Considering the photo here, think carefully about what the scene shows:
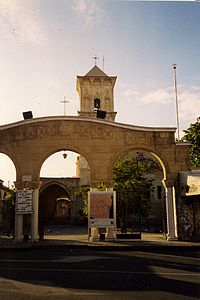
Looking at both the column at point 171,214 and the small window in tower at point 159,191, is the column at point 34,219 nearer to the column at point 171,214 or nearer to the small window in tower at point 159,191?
the column at point 171,214

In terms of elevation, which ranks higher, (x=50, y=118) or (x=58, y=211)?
(x=50, y=118)

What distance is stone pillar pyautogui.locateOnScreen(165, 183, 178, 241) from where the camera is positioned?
17844mm

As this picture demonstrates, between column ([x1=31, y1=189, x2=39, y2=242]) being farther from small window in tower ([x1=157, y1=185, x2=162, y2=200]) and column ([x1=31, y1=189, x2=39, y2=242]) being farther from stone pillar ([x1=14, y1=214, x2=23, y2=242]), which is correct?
small window in tower ([x1=157, y1=185, x2=162, y2=200])

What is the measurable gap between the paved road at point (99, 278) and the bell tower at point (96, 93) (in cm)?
3415

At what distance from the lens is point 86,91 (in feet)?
149

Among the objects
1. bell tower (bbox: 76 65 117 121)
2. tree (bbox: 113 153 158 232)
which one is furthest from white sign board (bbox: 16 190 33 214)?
bell tower (bbox: 76 65 117 121)

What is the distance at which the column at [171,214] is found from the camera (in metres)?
17.8

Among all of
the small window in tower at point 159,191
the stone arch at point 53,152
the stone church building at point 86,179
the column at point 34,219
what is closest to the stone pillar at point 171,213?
the stone arch at point 53,152

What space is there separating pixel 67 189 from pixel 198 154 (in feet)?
63.2

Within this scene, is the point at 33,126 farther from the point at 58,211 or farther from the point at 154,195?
the point at 58,211

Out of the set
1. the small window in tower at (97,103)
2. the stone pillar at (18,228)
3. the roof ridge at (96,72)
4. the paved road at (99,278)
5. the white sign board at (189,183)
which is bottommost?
the paved road at (99,278)

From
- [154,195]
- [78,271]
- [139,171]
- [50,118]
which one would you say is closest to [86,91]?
[154,195]

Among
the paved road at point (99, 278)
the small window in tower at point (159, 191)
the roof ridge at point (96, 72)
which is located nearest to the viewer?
the paved road at point (99, 278)

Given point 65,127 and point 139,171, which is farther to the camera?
point 139,171
